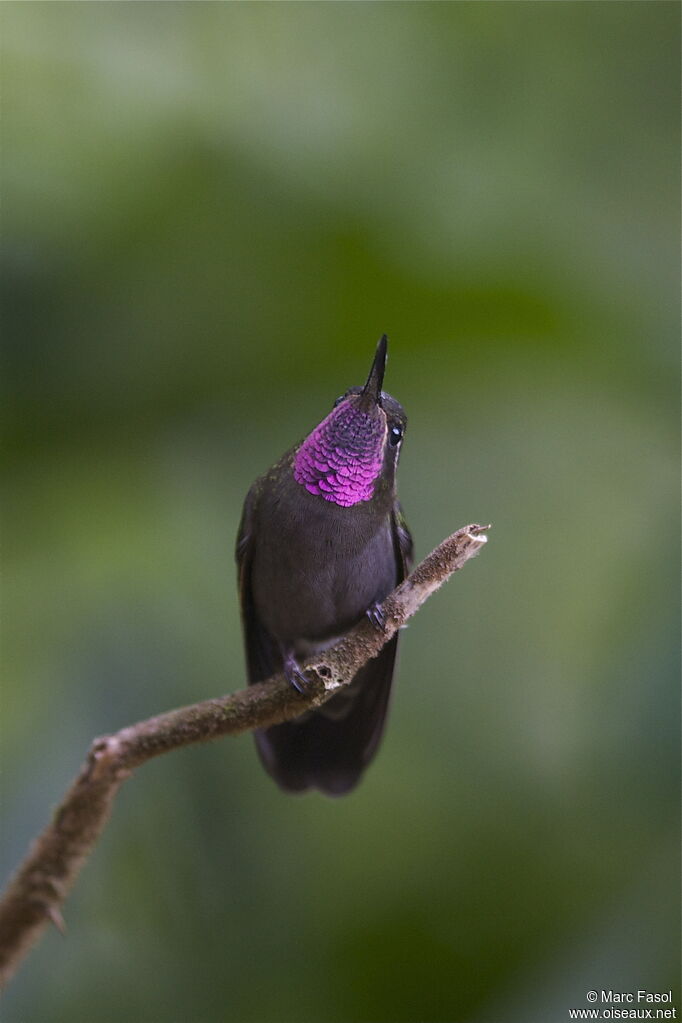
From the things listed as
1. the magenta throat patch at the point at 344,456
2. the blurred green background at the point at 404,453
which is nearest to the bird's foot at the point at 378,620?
the magenta throat patch at the point at 344,456

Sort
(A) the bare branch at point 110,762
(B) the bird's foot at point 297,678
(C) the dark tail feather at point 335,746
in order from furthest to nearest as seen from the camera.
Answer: (C) the dark tail feather at point 335,746 < (B) the bird's foot at point 297,678 < (A) the bare branch at point 110,762

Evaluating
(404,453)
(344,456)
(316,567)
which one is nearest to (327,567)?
(316,567)

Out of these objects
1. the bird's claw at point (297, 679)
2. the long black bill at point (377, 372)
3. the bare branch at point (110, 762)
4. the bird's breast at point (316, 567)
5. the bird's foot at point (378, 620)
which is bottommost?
the bare branch at point (110, 762)

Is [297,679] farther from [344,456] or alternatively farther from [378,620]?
[344,456]

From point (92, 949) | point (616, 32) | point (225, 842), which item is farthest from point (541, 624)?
point (616, 32)

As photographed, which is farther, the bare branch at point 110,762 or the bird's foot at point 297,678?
the bird's foot at point 297,678

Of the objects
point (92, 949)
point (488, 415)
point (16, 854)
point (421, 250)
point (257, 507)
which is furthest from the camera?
point (488, 415)

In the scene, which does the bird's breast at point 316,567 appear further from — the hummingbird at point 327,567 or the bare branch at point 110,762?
the bare branch at point 110,762

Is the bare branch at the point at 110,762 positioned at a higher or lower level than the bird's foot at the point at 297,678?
lower

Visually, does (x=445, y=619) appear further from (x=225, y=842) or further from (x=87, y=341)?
(x=87, y=341)
